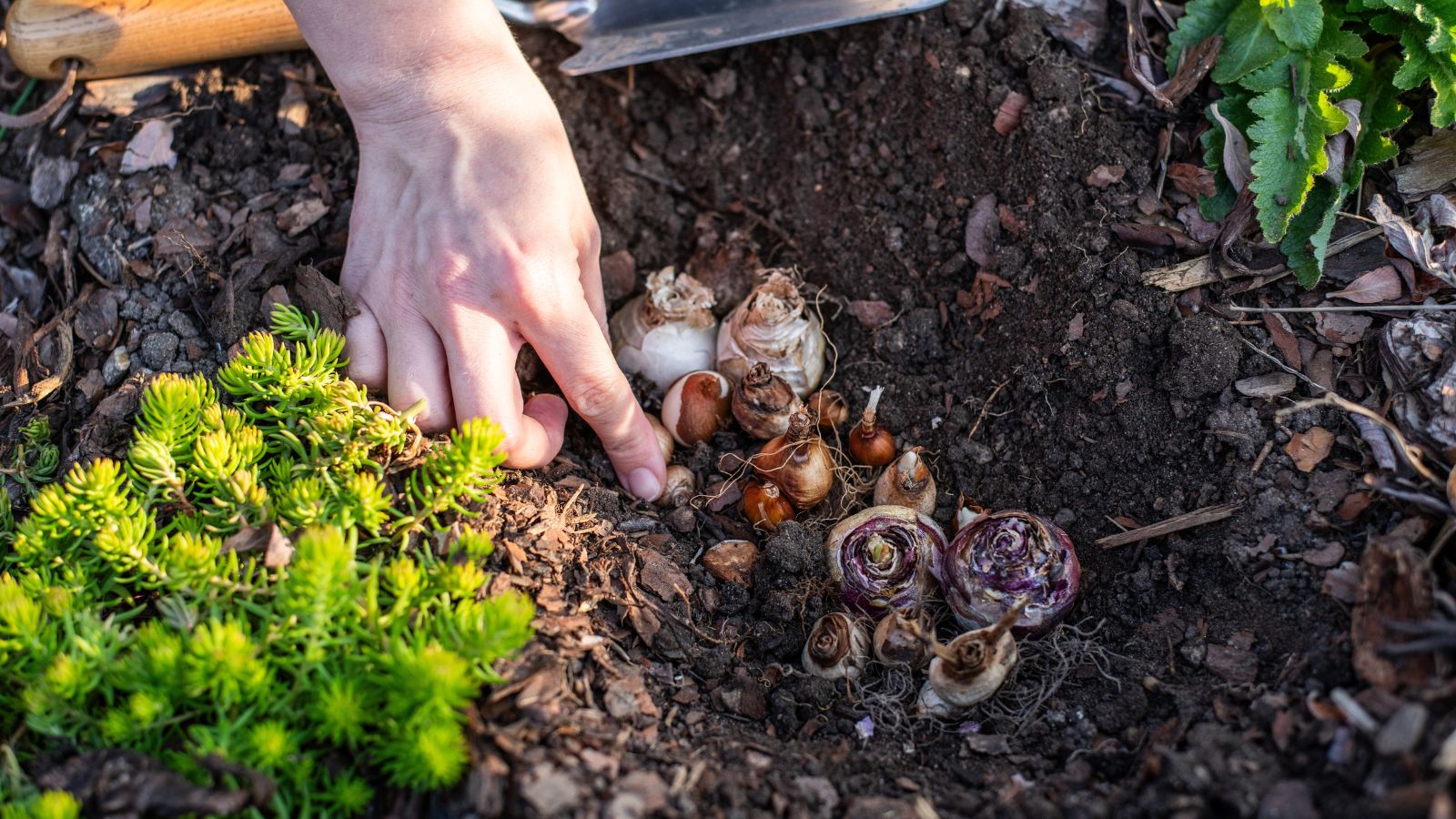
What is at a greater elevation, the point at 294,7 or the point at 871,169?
the point at 294,7

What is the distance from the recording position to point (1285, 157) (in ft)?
7.29

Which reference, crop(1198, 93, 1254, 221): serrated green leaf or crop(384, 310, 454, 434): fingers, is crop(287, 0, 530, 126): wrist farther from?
crop(1198, 93, 1254, 221): serrated green leaf

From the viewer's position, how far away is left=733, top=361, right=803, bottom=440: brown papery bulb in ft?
8.33

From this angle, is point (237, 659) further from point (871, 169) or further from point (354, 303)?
point (871, 169)

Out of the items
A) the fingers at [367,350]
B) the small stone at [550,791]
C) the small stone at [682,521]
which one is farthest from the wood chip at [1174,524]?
the fingers at [367,350]

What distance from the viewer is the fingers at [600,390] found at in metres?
2.30

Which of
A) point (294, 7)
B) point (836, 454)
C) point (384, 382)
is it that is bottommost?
point (836, 454)

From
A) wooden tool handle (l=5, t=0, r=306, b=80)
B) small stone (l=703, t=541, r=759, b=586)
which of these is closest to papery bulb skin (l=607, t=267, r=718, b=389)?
small stone (l=703, t=541, r=759, b=586)

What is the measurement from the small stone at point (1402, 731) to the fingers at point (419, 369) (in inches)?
80.8

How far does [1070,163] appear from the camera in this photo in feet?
8.55

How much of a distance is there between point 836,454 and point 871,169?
0.97m

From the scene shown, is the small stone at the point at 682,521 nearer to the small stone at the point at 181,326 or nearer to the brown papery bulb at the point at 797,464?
the brown papery bulb at the point at 797,464

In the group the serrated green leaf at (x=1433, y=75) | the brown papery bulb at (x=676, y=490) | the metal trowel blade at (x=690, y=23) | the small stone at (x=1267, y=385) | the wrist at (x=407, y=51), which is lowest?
the brown papery bulb at (x=676, y=490)

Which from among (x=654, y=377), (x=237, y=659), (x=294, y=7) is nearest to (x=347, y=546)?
(x=237, y=659)
